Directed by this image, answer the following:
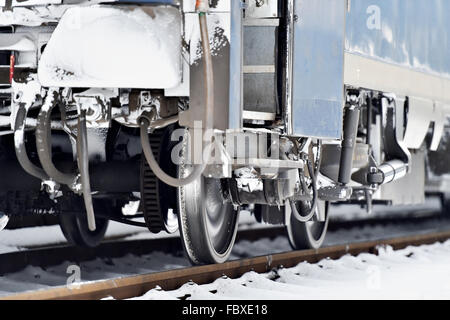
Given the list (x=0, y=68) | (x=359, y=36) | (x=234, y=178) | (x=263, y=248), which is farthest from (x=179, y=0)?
(x=263, y=248)

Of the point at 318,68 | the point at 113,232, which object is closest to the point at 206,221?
the point at 318,68

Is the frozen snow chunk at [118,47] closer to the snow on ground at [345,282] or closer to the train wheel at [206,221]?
the train wheel at [206,221]

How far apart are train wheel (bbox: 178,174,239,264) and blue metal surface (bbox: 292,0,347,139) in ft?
2.94

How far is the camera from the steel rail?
578cm

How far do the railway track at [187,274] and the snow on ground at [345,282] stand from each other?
15 centimetres

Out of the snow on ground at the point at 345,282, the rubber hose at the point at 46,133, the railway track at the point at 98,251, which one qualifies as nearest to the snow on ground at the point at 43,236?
the railway track at the point at 98,251

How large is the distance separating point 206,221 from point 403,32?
2.97 m

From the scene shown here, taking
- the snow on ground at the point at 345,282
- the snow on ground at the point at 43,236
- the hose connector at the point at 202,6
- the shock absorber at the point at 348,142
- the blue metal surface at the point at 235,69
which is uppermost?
the hose connector at the point at 202,6

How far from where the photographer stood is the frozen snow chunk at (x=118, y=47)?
5207 millimetres

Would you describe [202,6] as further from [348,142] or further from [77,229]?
[77,229]

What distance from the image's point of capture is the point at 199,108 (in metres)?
5.41

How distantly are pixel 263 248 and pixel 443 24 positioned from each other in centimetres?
298

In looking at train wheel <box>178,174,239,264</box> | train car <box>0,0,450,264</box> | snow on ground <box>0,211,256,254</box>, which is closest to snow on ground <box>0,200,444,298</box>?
snow on ground <box>0,211,256,254</box>
